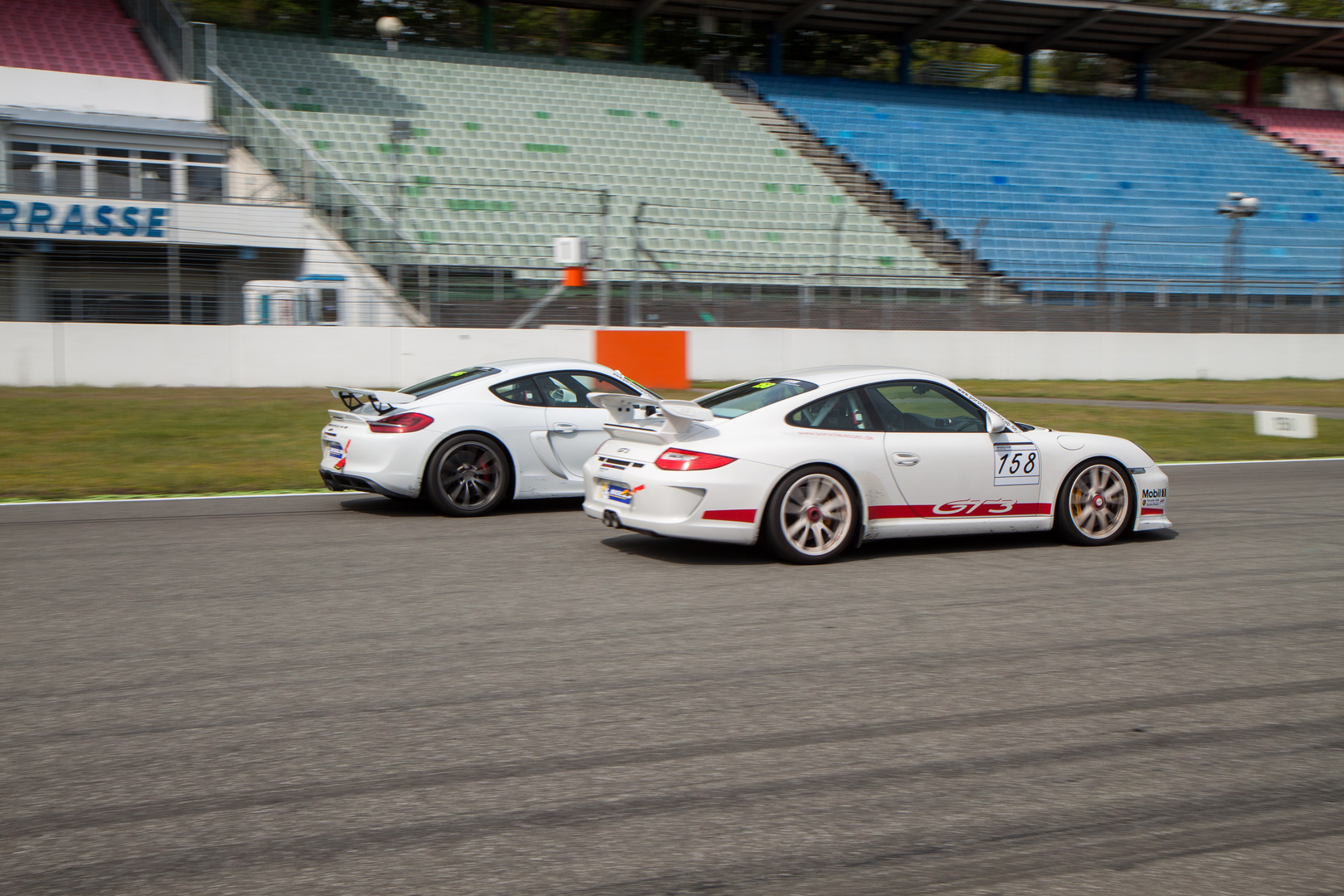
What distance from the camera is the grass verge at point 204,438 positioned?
1074 centimetres

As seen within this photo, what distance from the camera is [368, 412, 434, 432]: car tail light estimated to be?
8.68 metres

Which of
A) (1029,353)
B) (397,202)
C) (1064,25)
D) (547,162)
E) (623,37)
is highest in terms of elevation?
(1064,25)

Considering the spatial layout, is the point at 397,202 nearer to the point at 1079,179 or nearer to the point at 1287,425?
the point at 1287,425

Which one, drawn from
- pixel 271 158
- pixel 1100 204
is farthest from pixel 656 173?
pixel 1100 204

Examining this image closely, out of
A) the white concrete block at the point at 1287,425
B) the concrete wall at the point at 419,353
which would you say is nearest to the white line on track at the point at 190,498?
the concrete wall at the point at 419,353

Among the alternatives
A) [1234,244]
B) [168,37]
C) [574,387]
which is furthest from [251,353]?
[1234,244]

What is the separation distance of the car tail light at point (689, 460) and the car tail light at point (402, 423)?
93.1 inches

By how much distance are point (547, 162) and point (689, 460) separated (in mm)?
22781

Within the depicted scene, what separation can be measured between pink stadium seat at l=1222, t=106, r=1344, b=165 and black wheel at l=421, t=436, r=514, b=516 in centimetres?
3926

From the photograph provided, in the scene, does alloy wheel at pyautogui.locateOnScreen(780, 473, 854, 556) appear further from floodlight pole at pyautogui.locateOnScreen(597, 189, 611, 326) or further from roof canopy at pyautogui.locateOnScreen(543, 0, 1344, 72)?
roof canopy at pyautogui.locateOnScreen(543, 0, 1344, 72)

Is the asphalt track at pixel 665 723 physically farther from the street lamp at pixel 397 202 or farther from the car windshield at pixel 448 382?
the street lamp at pixel 397 202

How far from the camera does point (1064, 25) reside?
38250 mm

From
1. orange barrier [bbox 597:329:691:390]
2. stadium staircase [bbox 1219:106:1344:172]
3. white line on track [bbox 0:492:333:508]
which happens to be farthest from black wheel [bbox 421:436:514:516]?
stadium staircase [bbox 1219:106:1344:172]

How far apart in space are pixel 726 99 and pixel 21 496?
27569 mm
